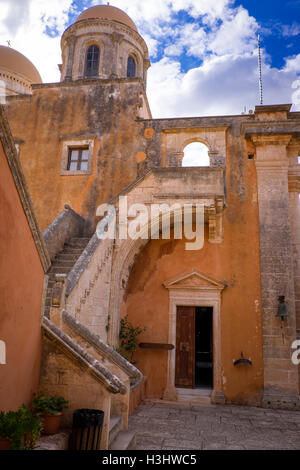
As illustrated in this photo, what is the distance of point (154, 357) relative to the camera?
11.3m

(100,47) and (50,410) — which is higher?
(100,47)

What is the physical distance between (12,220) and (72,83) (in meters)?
11.0

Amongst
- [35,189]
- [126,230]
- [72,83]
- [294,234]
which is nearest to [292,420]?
[294,234]

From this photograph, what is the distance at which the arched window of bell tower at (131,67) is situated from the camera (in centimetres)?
1753

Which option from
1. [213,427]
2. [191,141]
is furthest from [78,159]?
[213,427]

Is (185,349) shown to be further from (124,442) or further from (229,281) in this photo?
(124,442)

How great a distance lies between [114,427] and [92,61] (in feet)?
51.0

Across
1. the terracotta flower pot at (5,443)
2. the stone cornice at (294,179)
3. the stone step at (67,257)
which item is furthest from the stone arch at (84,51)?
the terracotta flower pot at (5,443)

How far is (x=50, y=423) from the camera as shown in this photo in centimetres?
490

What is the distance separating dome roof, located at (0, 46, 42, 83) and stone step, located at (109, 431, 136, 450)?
70.3 ft

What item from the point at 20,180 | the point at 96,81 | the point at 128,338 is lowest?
the point at 128,338

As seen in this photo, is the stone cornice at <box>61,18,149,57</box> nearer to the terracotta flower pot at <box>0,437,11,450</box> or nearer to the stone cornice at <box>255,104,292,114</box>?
the stone cornice at <box>255,104,292,114</box>
